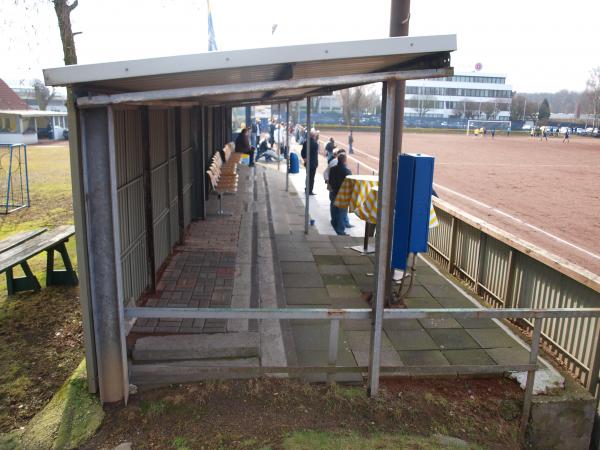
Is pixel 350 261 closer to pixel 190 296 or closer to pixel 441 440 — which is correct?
pixel 190 296

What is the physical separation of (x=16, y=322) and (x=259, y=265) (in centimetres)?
319

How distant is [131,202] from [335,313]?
106 inches

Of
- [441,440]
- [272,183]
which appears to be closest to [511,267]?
[441,440]

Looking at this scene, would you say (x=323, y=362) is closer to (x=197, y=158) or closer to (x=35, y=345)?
(x=35, y=345)

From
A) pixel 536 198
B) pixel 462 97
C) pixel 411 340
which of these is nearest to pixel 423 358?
pixel 411 340

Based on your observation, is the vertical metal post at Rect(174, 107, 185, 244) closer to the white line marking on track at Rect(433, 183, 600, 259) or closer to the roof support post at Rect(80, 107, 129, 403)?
the roof support post at Rect(80, 107, 129, 403)

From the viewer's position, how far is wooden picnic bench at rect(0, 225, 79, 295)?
648cm

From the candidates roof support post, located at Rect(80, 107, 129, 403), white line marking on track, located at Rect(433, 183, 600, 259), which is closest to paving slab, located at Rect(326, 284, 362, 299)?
roof support post, located at Rect(80, 107, 129, 403)

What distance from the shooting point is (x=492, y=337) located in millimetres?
5477

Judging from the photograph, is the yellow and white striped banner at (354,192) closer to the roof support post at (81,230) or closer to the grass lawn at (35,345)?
the grass lawn at (35,345)

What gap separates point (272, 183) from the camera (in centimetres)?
1780

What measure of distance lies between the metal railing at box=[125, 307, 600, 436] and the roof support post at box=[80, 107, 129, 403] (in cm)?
18

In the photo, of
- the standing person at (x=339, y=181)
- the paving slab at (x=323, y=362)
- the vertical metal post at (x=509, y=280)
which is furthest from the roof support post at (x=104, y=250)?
the standing person at (x=339, y=181)

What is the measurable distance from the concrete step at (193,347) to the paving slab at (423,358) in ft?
4.55
